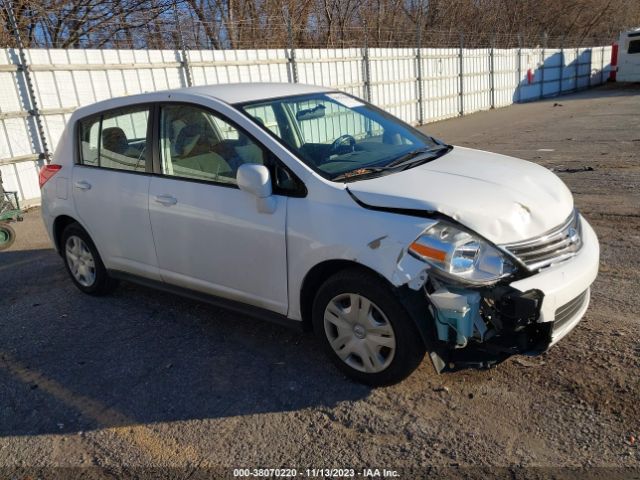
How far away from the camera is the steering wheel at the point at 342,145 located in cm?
375

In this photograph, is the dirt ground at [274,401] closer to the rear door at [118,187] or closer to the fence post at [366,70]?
the rear door at [118,187]

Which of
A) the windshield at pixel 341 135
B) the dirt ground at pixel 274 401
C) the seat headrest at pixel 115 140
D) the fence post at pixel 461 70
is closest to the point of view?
the dirt ground at pixel 274 401

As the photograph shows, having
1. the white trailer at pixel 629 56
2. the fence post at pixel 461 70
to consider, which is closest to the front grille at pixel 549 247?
the fence post at pixel 461 70

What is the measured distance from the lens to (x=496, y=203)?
10.1 feet

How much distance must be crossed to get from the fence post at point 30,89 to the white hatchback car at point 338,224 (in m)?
5.11

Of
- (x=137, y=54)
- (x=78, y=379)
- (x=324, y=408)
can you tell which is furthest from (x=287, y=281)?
(x=137, y=54)

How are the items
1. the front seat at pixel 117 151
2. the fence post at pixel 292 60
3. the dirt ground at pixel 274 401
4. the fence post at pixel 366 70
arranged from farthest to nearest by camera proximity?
the fence post at pixel 366 70 < the fence post at pixel 292 60 < the front seat at pixel 117 151 < the dirt ground at pixel 274 401

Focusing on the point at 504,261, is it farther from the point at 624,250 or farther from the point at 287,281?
the point at 624,250

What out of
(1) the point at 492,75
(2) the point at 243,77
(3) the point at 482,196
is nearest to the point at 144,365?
(3) the point at 482,196

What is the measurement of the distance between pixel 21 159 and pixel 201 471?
7.97 meters

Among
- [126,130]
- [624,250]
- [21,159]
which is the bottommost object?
[624,250]

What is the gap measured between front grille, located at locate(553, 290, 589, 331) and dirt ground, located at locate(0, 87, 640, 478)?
40cm

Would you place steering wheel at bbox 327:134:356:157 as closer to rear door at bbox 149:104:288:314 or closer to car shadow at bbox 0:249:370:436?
rear door at bbox 149:104:288:314

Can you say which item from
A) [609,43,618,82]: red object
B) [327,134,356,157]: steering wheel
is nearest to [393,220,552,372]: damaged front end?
[327,134,356,157]: steering wheel
